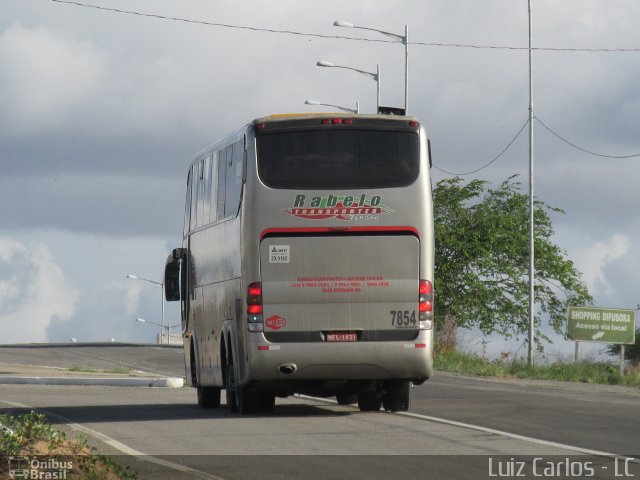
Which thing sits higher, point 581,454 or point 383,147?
point 383,147

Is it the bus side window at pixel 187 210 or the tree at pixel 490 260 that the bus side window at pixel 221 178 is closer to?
the bus side window at pixel 187 210

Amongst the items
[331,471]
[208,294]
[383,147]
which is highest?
[383,147]

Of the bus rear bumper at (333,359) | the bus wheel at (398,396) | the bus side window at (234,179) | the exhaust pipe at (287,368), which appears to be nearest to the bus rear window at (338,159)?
the bus side window at (234,179)

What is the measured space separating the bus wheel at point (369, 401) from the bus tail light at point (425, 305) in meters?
2.63

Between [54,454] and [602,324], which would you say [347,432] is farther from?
[602,324]

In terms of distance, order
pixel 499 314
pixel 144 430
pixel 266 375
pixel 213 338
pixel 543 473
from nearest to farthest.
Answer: pixel 543 473, pixel 144 430, pixel 266 375, pixel 213 338, pixel 499 314

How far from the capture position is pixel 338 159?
1964 cm

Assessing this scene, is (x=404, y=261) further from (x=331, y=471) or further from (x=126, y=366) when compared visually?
(x=126, y=366)

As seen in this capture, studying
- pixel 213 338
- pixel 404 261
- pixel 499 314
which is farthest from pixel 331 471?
pixel 499 314

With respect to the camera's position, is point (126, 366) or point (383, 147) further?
point (126, 366)

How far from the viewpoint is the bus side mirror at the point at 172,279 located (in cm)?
2586

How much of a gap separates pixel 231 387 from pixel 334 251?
3058 millimetres

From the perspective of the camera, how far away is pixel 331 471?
42.4ft

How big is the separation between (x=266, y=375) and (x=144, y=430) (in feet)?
6.96
